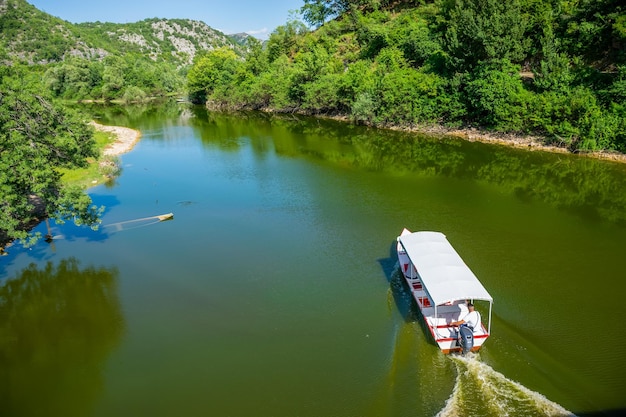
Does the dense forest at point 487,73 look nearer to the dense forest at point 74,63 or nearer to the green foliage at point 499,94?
the green foliage at point 499,94

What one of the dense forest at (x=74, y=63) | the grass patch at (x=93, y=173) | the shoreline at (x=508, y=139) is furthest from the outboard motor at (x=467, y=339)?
the dense forest at (x=74, y=63)

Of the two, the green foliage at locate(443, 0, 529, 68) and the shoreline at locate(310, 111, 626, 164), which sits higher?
the green foliage at locate(443, 0, 529, 68)

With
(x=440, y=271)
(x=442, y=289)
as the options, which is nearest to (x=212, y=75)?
(x=440, y=271)

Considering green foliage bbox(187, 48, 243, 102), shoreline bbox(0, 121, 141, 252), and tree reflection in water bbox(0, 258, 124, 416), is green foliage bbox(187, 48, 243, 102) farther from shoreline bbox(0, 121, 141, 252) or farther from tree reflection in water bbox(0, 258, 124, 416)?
tree reflection in water bbox(0, 258, 124, 416)

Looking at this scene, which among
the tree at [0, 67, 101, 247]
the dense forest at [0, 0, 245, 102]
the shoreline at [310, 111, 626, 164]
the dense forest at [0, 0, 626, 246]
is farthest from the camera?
the dense forest at [0, 0, 245, 102]

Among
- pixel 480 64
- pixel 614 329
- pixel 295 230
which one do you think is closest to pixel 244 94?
pixel 480 64

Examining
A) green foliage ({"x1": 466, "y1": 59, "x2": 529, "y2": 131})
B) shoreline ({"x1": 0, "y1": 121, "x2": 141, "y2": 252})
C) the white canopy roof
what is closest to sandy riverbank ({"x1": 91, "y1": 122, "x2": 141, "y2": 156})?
shoreline ({"x1": 0, "y1": 121, "x2": 141, "y2": 252})

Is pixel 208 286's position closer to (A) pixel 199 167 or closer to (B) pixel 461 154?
(A) pixel 199 167
